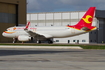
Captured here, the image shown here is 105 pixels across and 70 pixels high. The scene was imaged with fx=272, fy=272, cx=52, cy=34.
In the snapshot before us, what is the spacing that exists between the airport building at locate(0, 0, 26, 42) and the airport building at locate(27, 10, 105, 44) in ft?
34.0

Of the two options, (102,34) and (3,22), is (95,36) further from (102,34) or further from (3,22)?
(3,22)

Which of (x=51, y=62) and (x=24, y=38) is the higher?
(x=24, y=38)

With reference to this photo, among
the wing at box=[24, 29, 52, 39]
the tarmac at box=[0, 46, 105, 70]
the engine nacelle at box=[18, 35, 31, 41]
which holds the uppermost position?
the wing at box=[24, 29, 52, 39]

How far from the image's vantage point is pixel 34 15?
8494 cm

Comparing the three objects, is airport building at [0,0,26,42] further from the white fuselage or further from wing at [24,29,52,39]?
wing at [24,29,52,39]

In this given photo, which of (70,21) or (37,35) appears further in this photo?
(70,21)

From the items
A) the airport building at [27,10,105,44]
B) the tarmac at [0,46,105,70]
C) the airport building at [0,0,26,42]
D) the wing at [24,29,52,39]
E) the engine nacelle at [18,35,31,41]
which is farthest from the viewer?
the airport building at [27,10,105,44]

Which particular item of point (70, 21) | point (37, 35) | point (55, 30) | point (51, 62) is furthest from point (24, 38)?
point (51, 62)

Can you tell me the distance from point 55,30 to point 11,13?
18335mm

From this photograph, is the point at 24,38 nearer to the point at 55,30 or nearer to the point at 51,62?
the point at 55,30

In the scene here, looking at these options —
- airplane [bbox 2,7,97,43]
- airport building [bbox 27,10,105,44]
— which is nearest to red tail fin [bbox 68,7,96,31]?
airplane [bbox 2,7,97,43]

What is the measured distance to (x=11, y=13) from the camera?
69.2 meters

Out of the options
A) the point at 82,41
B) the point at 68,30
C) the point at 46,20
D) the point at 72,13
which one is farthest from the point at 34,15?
the point at 68,30

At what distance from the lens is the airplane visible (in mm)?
53866
